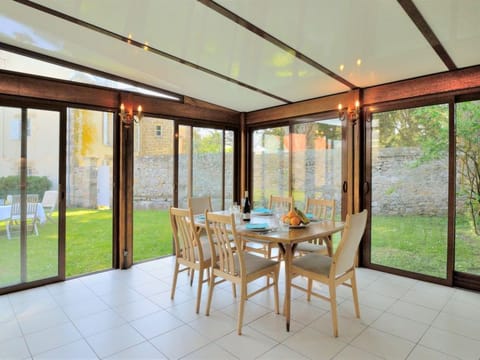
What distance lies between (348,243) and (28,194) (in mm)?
3415

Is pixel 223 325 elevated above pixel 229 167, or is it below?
below

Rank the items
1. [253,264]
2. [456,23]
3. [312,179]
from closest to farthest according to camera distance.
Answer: [456,23] → [253,264] → [312,179]

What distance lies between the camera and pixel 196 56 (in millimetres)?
3057

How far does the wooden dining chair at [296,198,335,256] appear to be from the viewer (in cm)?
321

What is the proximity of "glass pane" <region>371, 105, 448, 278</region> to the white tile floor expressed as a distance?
17.4 inches

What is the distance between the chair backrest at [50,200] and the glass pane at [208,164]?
1918mm

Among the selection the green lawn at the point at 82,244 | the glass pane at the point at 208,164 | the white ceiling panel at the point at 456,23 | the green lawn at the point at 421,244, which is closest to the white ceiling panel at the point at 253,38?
the white ceiling panel at the point at 456,23

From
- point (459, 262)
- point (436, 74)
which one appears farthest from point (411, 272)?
point (436, 74)

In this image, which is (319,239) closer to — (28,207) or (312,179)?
(312,179)

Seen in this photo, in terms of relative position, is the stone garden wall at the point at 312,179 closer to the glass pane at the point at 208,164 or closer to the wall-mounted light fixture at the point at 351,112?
the glass pane at the point at 208,164

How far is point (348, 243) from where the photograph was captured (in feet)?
7.70

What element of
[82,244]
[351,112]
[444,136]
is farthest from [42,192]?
[444,136]

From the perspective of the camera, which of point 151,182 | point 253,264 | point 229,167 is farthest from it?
point 229,167

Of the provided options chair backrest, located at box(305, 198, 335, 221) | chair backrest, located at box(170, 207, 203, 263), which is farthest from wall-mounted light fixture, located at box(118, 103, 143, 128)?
chair backrest, located at box(305, 198, 335, 221)
